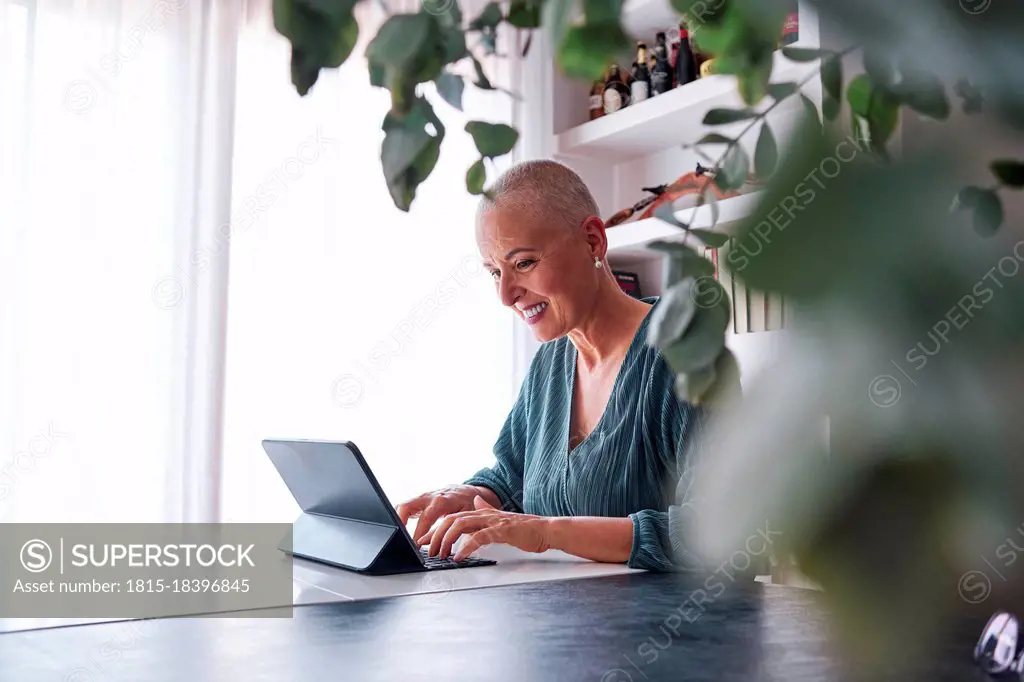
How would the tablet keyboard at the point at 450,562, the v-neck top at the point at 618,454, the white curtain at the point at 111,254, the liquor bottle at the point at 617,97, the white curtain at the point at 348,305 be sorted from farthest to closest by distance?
the liquor bottle at the point at 617,97, the white curtain at the point at 348,305, the white curtain at the point at 111,254, the v-neck top at the point at 618,454, the tablet keyboard at the point at 450,562

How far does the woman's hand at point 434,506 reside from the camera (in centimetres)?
172

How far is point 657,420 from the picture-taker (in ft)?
6.15

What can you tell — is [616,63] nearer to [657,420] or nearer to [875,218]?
[875,218]

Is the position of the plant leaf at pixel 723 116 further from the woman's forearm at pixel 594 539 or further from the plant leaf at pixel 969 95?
the woman's forearm at pixel 594 539

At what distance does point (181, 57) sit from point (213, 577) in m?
2.13

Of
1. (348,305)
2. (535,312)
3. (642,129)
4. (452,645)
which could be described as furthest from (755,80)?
(642,129)

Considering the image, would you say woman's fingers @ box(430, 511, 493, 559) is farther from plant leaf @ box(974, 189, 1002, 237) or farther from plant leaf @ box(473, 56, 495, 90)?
plant leaf @ box(974, 189, 1002, 237)

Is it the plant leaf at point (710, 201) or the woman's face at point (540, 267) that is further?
the woman's face at point (540, 267)

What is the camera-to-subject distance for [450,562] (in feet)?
4.79

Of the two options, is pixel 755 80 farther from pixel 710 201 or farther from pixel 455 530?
pixel 455 530

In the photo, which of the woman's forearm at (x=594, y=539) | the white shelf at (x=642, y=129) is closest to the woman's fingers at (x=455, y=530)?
the woman's forearm at (x=594, y=539)

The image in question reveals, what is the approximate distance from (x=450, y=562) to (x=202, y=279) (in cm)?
181

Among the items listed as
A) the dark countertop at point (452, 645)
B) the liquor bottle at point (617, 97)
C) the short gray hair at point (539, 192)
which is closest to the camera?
the dark countertop at point (452, 645)

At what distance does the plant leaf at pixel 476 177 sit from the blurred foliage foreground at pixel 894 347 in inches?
5.5
